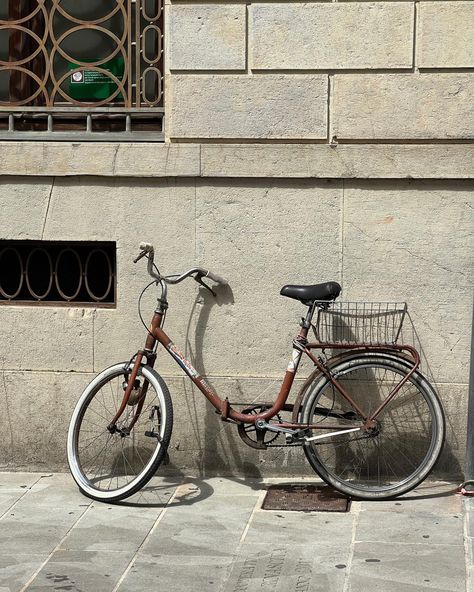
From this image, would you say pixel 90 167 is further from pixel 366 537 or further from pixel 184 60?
pixel 366 537

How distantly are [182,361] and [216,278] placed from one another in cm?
53

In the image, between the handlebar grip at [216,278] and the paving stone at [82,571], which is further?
the handlebar grip at [216,278]

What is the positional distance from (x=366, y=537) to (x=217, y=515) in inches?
34.0

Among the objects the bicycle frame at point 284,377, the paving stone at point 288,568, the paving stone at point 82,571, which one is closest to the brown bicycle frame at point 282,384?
the bicycle frame at point 284,377

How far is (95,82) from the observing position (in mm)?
7020

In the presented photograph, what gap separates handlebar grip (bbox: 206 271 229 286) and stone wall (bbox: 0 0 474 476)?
2.8 inches

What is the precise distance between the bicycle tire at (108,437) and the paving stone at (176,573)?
1.06 meters

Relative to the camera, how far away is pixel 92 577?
5.24m

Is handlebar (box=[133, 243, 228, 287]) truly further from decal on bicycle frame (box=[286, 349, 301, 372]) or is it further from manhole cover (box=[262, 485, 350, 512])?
manhole cover (box=[262, 485, 350, 512])

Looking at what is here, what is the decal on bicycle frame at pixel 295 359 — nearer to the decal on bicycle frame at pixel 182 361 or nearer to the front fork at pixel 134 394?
the decal on bicycle frame at pixel 182 361

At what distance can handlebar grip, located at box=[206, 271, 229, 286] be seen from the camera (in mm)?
6594

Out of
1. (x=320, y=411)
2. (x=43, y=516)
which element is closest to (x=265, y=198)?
(x=320, y=411)

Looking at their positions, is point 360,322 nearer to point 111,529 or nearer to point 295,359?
point 295,359

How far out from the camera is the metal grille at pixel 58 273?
22.9 feet
